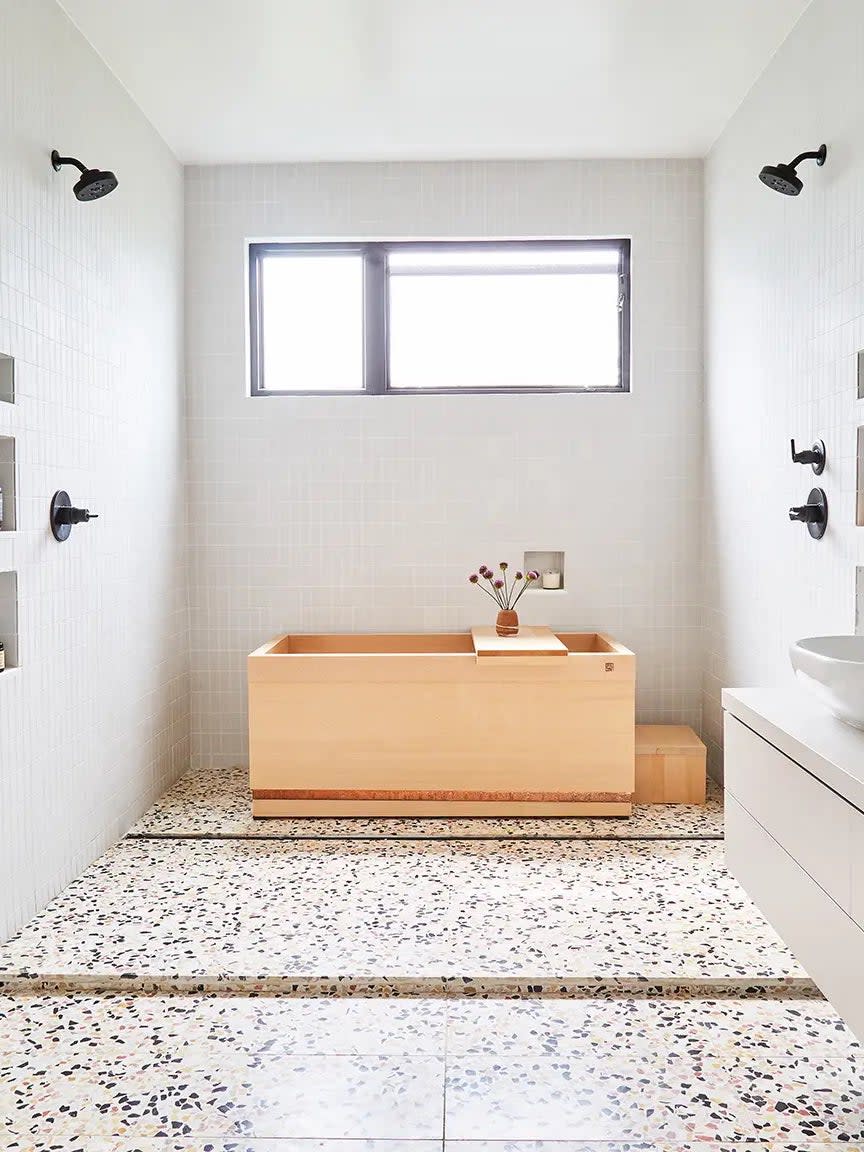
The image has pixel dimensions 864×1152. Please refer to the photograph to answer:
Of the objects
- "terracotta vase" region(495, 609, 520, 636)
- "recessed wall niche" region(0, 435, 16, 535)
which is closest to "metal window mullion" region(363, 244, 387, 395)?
"terracotta vase" region(495, 609, 520, 636)

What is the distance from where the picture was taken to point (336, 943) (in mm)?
2576

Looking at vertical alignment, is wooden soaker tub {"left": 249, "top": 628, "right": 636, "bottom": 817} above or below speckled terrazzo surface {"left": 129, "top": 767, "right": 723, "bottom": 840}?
above

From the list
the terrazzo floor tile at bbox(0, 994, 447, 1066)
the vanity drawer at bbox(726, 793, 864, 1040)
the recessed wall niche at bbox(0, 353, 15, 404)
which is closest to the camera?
the vanity drawer at bbox(726, 793, 864, 1040)

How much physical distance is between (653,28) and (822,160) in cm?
75

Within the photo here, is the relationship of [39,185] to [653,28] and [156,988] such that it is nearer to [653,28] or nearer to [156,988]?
[653,28]

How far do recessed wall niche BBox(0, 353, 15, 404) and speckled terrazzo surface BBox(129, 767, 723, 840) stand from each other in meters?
1.70

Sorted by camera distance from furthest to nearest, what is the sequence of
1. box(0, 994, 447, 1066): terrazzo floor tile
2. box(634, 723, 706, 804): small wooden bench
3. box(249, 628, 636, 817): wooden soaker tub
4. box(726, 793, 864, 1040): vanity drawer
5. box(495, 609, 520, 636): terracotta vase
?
box(495, 609, 520, 636): terracotta vase → box(634, 723, 706, 804): small wooden bench → box(249, 628, 636, 817): wooden soaker tub → box(0, 994, 447, 1066): terrazzo floor tile → box(726, 793, 864, 1040): vanity drawer

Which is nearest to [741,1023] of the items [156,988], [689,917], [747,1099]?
[747,1099]

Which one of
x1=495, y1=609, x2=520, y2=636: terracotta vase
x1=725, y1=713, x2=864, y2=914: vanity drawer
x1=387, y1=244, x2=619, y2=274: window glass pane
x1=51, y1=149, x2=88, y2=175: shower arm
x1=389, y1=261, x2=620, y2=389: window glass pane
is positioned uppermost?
x1=387, y1=244, x2=619, y2=274: window glass pane

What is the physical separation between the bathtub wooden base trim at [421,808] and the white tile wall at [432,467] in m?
0.84

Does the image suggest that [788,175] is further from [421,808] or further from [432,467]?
[421,808]

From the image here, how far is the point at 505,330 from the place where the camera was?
4.36 metres

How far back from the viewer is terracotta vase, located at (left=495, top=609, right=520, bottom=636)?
398 cm

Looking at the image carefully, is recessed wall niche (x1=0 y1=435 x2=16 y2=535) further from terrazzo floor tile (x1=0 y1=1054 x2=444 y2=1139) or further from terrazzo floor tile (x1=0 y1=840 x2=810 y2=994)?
terrazzo floor tile (x1=0 y1=1054 x2=444 y2=1139)
